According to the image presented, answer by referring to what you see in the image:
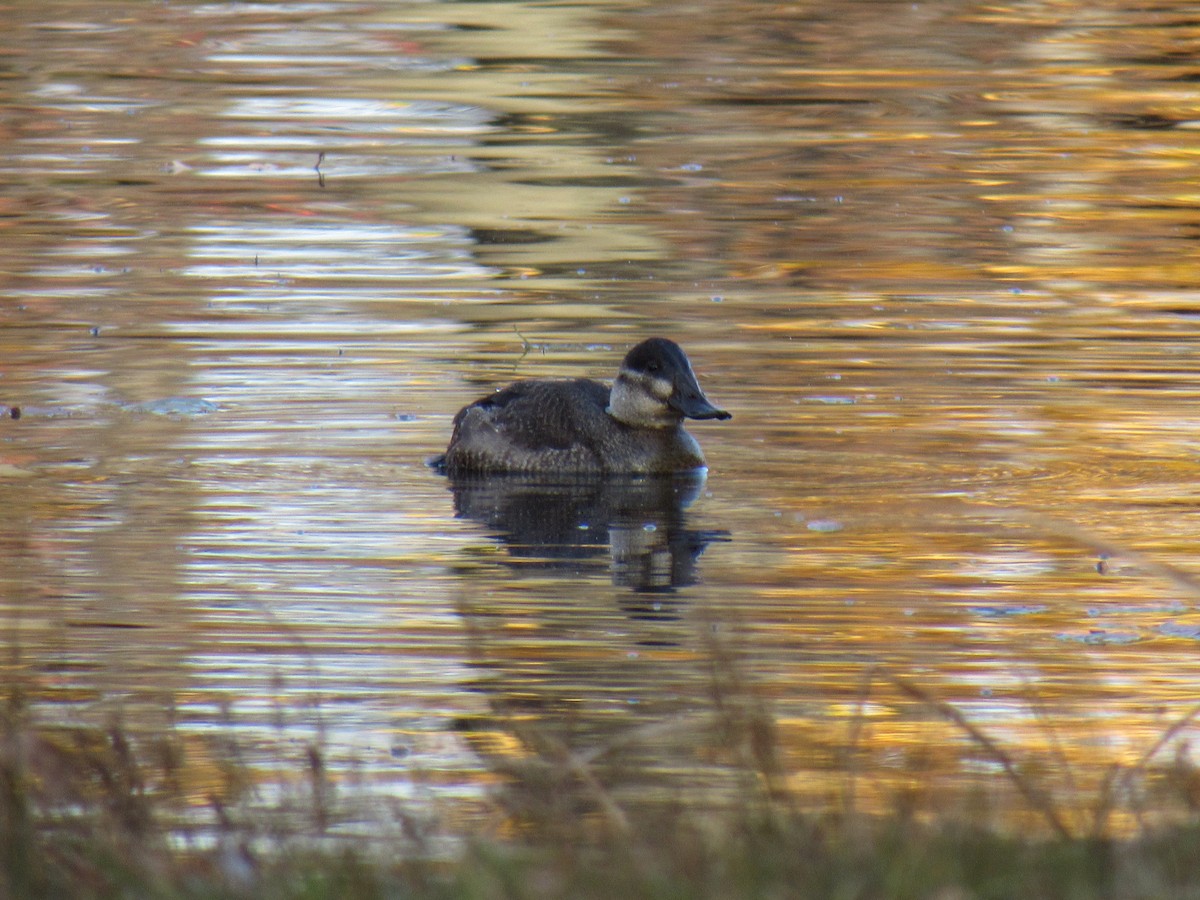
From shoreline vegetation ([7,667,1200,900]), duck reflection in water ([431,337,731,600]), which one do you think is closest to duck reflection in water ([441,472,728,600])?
duck reflection in water ([431,337,731,600])

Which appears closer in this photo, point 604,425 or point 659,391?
point 659,391

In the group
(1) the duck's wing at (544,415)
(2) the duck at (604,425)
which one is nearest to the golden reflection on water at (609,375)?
(2) the duck at (604,425)

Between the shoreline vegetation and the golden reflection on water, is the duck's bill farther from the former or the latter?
the shoreline vegetation

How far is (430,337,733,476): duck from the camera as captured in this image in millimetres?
10984

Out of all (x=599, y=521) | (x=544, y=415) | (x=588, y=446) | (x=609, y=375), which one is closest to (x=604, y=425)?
(x=588, y=446)

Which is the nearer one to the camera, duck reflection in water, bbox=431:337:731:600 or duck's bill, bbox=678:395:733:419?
duck reflection in water, bbox=431:337:731:600

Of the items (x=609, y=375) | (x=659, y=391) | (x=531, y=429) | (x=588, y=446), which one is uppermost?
(x=659, y=391)

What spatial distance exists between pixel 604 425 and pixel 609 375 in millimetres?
1677

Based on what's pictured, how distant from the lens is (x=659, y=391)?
36.4ft

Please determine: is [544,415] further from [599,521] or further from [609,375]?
[609,375]

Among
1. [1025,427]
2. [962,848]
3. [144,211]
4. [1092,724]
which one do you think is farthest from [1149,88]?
[962,848]

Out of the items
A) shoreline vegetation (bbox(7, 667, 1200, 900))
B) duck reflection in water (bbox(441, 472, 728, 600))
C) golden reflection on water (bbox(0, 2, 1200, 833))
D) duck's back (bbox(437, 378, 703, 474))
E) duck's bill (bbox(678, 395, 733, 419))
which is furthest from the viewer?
duck's back (bbox(437, 378, 703, 474))

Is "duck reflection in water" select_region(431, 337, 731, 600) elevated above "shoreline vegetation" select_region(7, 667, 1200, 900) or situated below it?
below

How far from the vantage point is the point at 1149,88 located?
2348 centimetres
